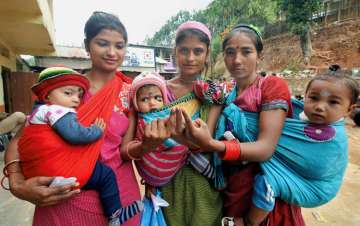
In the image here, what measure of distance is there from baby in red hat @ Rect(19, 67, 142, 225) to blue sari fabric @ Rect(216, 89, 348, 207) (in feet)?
2.16

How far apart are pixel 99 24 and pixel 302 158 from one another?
1.30m

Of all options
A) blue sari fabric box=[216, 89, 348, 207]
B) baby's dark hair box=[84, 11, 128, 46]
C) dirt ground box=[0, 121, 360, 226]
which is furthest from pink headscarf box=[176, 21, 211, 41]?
dirt ground box=[0, 121, 360, 226]

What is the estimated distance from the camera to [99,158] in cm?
151

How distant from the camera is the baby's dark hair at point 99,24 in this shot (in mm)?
1577

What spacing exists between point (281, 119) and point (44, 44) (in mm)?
10634

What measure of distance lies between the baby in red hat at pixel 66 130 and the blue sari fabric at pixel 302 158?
66 centimetres

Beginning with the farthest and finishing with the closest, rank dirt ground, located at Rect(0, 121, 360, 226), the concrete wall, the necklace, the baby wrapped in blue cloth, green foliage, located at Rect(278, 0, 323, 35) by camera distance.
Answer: green foliage, located at Rect(278, 0, 323, 35)
the concrete wall
dirt ground, located at Rect(0, 121, 360, 226)
the necklace
the baby wrapped in blue cloth

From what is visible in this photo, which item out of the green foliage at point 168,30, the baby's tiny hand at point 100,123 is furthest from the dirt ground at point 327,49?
the green foliage at point 168,30

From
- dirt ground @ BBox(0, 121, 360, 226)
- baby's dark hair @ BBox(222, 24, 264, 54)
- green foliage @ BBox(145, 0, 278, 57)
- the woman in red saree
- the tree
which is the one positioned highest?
green foliage @ BBox(145, 0, 278, 57)

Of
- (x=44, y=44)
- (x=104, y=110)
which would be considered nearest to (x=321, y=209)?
(x=104, y=110)

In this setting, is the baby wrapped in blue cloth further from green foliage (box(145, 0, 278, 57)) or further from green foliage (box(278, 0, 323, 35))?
green foliage (box(145, 0, 278, 57))

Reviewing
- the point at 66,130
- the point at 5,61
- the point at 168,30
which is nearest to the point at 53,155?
the point at 66,130

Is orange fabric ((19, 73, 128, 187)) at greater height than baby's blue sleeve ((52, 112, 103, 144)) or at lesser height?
lesser

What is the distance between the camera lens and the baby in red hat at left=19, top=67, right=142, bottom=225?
133 centimetres
